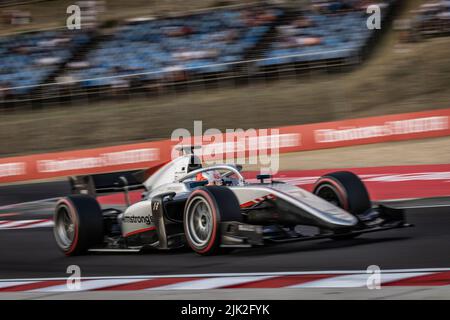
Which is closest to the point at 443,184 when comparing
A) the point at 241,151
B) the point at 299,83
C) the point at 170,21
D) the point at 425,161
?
the point at 425,161

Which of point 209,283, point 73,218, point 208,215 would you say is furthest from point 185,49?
point 209,283

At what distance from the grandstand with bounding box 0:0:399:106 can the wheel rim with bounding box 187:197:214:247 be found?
14.6 metres

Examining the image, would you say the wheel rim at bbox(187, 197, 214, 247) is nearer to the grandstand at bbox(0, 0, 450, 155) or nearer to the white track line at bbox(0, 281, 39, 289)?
the white track line at bbox(0, 281, 39, 289)

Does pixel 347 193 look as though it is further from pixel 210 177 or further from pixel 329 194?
pixel 210 177

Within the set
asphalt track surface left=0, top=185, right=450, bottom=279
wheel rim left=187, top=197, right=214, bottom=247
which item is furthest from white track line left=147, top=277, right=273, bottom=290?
wheel rim left=187, top=197, right=214, bottom=247

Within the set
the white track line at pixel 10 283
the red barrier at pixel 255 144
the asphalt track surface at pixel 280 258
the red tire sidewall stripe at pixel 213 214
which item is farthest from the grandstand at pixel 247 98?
the white track line at pixel 10 283

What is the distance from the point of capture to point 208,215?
760 centimetres

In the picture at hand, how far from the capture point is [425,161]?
16688 mm

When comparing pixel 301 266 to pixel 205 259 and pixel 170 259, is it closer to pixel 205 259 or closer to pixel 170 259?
pixel 205 259

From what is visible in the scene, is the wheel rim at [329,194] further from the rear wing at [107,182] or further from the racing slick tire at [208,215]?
the rear wing at [107,182]

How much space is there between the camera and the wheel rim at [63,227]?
9.11m

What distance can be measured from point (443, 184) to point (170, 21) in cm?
1406

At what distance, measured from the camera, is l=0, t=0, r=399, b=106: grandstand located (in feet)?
74.0

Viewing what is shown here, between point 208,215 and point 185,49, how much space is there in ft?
54.9
